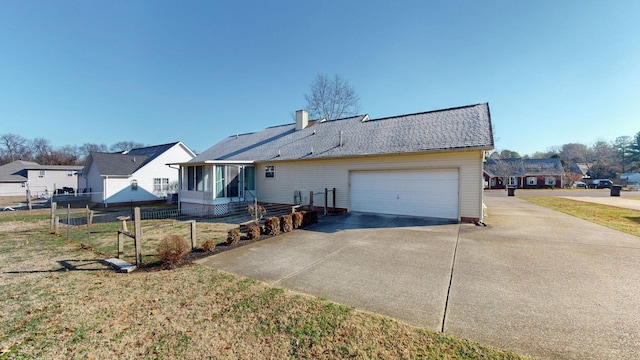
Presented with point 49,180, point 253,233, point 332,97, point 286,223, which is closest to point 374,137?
point 286,223

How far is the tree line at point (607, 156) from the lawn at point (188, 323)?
202 feet

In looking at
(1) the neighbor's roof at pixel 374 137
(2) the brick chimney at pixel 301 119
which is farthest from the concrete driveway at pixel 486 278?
(2) the brick chimney at pixel 301 119

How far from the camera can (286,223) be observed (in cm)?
903

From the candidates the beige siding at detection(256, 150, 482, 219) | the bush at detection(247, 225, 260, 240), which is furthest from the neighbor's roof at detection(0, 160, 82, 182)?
the bush at detection(247, 225, 260, 240)

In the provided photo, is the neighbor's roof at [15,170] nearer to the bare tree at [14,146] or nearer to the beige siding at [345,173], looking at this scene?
the bare tree at [14,146]

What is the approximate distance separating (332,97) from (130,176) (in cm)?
2115

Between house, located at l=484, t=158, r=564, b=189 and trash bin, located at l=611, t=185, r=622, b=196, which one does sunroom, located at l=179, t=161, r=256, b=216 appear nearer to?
trash bin, located at l=611, t=185, r=622, b=196

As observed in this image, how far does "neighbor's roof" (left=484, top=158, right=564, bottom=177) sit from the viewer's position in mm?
41156

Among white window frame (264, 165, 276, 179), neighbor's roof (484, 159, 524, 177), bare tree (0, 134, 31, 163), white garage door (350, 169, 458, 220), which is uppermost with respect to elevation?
bare tree (0, 134, 31, 163)

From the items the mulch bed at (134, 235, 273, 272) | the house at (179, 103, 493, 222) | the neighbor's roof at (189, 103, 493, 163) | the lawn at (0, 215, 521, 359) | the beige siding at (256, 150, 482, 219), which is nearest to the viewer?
the lawn at (0, 215, 521, 359)

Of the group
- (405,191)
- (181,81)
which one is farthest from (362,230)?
(181,81)

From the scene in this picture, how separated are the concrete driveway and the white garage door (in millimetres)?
1816

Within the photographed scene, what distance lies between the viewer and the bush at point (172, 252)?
18.7 ft

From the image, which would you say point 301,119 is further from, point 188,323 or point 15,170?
point 15,170
